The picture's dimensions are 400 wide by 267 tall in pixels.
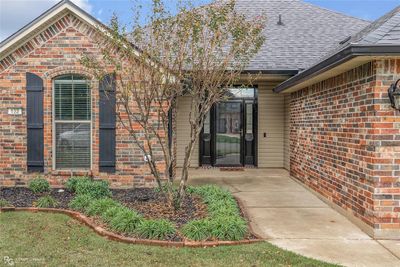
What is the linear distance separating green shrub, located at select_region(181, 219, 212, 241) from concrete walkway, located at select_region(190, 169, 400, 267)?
2.74 ft

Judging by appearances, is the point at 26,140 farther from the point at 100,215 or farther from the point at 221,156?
the point at 221,156

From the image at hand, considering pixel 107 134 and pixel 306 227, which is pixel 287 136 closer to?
pixel 107 134

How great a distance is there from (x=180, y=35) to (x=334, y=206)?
4.17 metres

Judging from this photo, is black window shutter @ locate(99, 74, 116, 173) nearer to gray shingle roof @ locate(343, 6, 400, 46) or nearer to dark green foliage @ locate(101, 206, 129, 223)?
dark green foliage @ locate(101, 206, 129, 223)

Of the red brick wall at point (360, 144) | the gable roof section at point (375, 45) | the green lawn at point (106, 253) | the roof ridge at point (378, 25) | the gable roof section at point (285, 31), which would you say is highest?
the gable roof section at point (285, 31)

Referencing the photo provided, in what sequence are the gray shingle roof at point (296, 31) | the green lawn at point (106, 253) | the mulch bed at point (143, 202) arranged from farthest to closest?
1. the gray shingle roof at point (296, 31)
2. the mulch bed at point (143, 202)
3. the green lawn at point (106, 253)

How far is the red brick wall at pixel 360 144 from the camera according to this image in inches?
209

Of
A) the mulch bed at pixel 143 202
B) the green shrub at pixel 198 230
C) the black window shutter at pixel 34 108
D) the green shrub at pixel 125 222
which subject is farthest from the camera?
the black window shutter at pixel 34 108

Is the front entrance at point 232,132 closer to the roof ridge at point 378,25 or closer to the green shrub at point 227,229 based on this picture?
the roof ridge at point 378,25

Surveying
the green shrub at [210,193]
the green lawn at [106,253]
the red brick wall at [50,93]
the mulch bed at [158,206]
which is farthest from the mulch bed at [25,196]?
the green shrub at [210,193]

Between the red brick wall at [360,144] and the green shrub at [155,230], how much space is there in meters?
2.91

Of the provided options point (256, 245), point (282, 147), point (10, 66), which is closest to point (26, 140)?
point (10, 66)

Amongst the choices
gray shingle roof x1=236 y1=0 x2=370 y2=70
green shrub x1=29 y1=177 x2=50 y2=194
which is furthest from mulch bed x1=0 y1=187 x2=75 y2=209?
gray shingle roof x1=236 y1=0 x2=370 y2=70

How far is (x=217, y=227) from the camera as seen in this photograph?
5.16m
